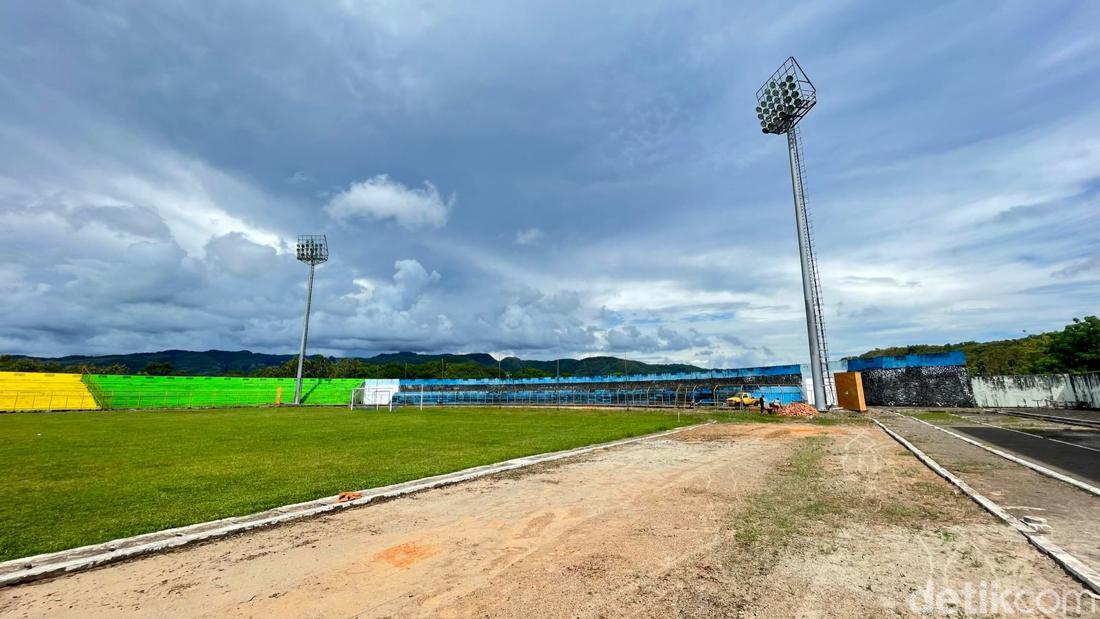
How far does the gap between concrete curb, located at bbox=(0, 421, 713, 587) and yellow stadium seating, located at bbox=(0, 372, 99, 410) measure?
61273 mm

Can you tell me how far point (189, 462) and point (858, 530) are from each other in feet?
49.9

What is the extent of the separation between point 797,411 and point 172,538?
3557 cm

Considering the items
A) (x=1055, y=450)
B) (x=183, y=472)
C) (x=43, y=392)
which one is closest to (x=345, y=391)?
(x=43, y=392)

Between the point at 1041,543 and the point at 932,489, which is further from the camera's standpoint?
the point at 932,489

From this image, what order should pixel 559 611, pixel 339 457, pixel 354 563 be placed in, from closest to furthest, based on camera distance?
pixel 559 611 < pixel 354 563 < pixel 339 457

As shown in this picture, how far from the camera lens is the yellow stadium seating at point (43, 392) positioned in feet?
148

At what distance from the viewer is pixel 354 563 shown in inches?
200

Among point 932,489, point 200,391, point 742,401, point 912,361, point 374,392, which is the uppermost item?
point 912,361

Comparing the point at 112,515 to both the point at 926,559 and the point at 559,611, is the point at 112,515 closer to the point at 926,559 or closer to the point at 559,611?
the point at 559,611

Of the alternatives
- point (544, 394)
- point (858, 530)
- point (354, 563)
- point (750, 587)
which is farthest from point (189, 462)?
point (544, 394)

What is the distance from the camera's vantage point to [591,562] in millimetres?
5020

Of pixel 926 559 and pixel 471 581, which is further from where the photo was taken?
pixel 926 559

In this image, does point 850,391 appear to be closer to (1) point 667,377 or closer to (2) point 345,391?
(1) point 667,377

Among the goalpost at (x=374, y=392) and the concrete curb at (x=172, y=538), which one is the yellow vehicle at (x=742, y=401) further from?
the goalpost at (x=374, y=392)
